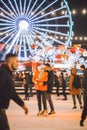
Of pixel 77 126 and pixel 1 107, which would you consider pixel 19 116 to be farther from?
pixel 1 107

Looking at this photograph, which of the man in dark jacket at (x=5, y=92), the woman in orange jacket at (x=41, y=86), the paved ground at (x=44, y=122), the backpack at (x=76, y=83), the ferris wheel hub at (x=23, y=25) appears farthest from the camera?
the ferris wheel hub at (x=23, y=25)

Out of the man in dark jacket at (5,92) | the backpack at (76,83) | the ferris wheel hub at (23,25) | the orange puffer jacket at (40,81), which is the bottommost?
the backpack at (76,83)

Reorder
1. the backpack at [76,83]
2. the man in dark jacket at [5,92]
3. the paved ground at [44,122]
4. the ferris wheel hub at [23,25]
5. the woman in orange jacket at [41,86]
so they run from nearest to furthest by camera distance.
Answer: the man in dark jacket at [5,92] → the paved ground at [44,122] → the woman in orange jacket at [41,86] → the backpack at [76,83] → the ferris wheel hub at [23,25]

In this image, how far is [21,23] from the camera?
34.9 metres

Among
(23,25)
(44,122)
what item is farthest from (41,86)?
(23,25)

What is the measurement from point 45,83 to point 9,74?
7.44 metres

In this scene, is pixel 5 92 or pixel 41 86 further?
pixel 41 86

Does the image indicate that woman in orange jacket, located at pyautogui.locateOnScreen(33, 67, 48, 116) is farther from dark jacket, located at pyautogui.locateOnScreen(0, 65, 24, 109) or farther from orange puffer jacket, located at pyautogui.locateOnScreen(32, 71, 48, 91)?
dark jacket, located at pyautogui.locateOnScreen(0, 65, 24, 109)

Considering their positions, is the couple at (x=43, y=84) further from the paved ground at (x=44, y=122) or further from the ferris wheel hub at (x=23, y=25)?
the ferris wheel hub at (x=23, y=25)

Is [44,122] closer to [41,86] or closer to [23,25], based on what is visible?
[41,86]

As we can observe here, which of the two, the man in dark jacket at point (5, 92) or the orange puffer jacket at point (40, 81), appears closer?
the man in dark jacket at point (5, 92)

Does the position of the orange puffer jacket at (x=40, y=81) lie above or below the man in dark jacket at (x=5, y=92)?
below

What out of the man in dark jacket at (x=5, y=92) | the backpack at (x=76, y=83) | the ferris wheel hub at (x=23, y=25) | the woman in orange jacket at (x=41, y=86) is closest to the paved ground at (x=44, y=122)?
the woman in orange jacket at (x=41, y=86)

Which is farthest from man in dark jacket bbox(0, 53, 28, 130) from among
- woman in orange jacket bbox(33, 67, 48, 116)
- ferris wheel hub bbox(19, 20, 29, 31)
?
ferris wheel hub bbox(19, 20, 29, 31)
